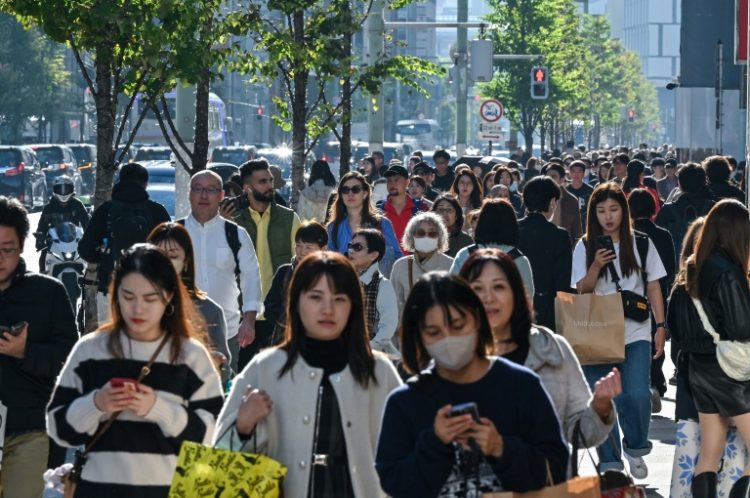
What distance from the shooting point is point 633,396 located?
10.5 m

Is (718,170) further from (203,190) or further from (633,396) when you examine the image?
(203,190)

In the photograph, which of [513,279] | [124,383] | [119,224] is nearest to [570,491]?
[513,279]

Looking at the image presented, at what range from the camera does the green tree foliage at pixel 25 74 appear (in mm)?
68688

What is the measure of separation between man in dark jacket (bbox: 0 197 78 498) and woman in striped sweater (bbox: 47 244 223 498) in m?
1.23

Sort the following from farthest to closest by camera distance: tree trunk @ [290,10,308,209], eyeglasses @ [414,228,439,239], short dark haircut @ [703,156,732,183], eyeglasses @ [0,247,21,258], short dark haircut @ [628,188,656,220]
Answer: tree trunk @ [290,10,308,209]
short dark haircut @ [703,156,732,183]
short dark haircut @ [628,188,656,220]
eyeglasses @ [414,228,439,239]
eyeglasses @ [0,247,21,258]

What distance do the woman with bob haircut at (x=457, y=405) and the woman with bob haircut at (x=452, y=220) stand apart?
8442 millimetres

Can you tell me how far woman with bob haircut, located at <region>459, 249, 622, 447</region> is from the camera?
220 inches

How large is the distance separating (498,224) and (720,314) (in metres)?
1.70

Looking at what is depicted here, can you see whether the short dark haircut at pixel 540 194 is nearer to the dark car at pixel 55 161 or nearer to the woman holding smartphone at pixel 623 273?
the woman holding smartphone at pixel 623 273

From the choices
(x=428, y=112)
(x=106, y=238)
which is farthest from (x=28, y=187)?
(x=428, y=112)

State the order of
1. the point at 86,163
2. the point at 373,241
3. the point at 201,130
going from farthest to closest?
the point at 86,163
the point at 201,130
the point at 373,241

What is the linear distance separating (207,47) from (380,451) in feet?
35.4

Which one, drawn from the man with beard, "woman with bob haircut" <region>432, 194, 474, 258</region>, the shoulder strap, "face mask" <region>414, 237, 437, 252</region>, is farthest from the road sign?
the shoulder strap

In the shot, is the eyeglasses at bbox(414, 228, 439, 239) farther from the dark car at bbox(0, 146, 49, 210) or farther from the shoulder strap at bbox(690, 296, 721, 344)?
the dark car at bbox(0, 146, 49, 210)
